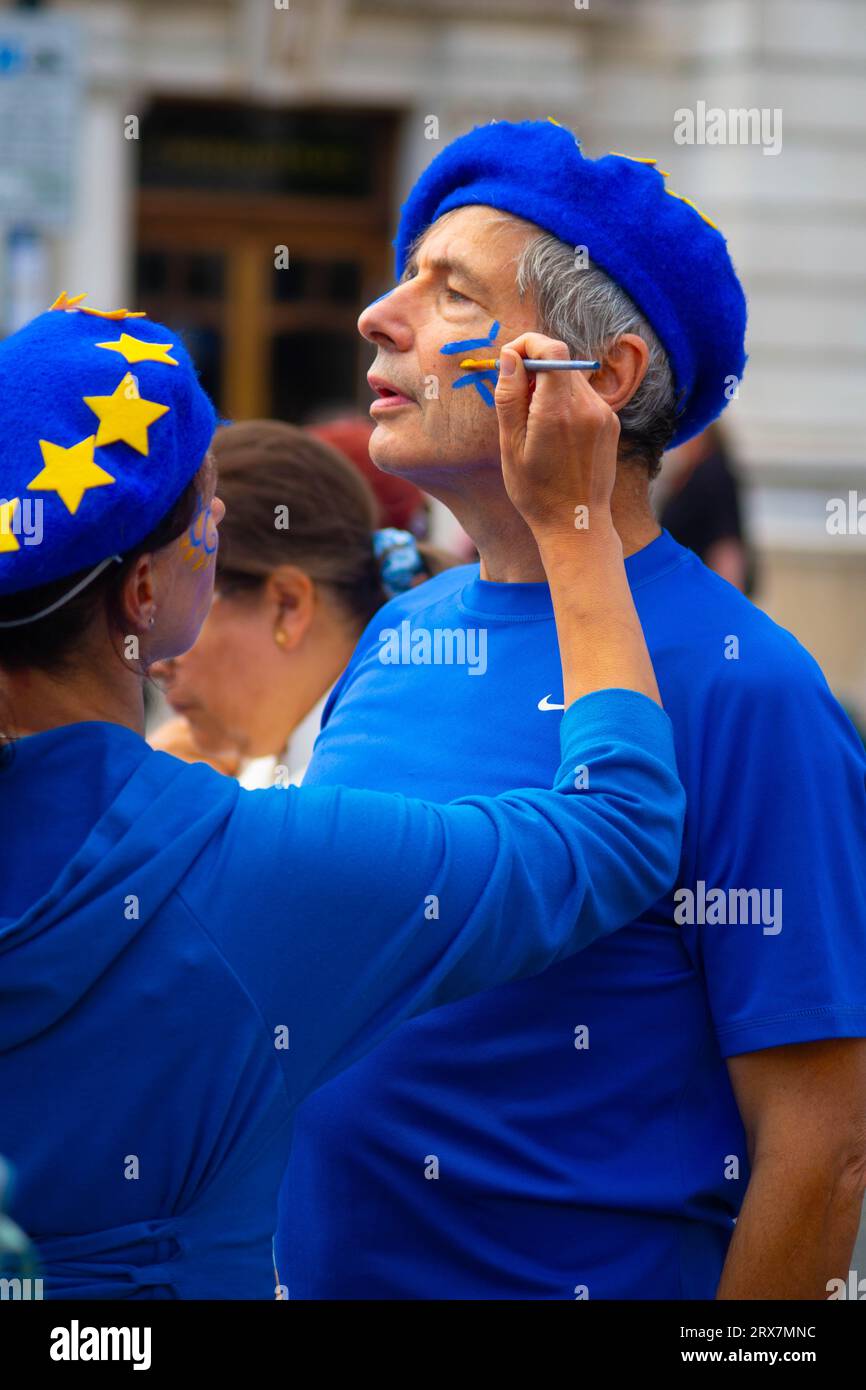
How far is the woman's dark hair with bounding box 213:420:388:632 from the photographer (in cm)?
296

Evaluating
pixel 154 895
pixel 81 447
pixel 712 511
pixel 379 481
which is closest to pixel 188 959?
pixel 154 895

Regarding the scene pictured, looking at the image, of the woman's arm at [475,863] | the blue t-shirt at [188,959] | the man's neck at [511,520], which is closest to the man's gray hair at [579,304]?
the man's neck at [511,520]

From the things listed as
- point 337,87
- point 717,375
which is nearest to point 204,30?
point 337,87

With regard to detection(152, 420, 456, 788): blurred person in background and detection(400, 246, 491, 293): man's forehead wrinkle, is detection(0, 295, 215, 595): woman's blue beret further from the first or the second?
detection(152, 420, 456, 788): blurred person in background

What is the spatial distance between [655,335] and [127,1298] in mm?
1207

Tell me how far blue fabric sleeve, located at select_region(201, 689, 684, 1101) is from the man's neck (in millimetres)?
440

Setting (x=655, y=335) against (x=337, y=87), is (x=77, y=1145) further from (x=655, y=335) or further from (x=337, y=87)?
(x=337, y=87)

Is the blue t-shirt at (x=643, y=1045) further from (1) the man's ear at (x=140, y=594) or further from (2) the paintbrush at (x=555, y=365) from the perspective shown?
(1) the man's ear at (x=140, y=594)

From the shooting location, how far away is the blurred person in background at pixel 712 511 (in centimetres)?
761

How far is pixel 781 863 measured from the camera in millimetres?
1902

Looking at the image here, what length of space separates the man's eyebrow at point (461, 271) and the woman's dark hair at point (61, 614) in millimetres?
580

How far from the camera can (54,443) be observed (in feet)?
5.29

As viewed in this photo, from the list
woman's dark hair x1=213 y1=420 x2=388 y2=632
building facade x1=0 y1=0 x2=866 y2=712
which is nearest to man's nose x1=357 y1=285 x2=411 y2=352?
woman's dark hair x1=213 y1=420 x2=388 y2=632
